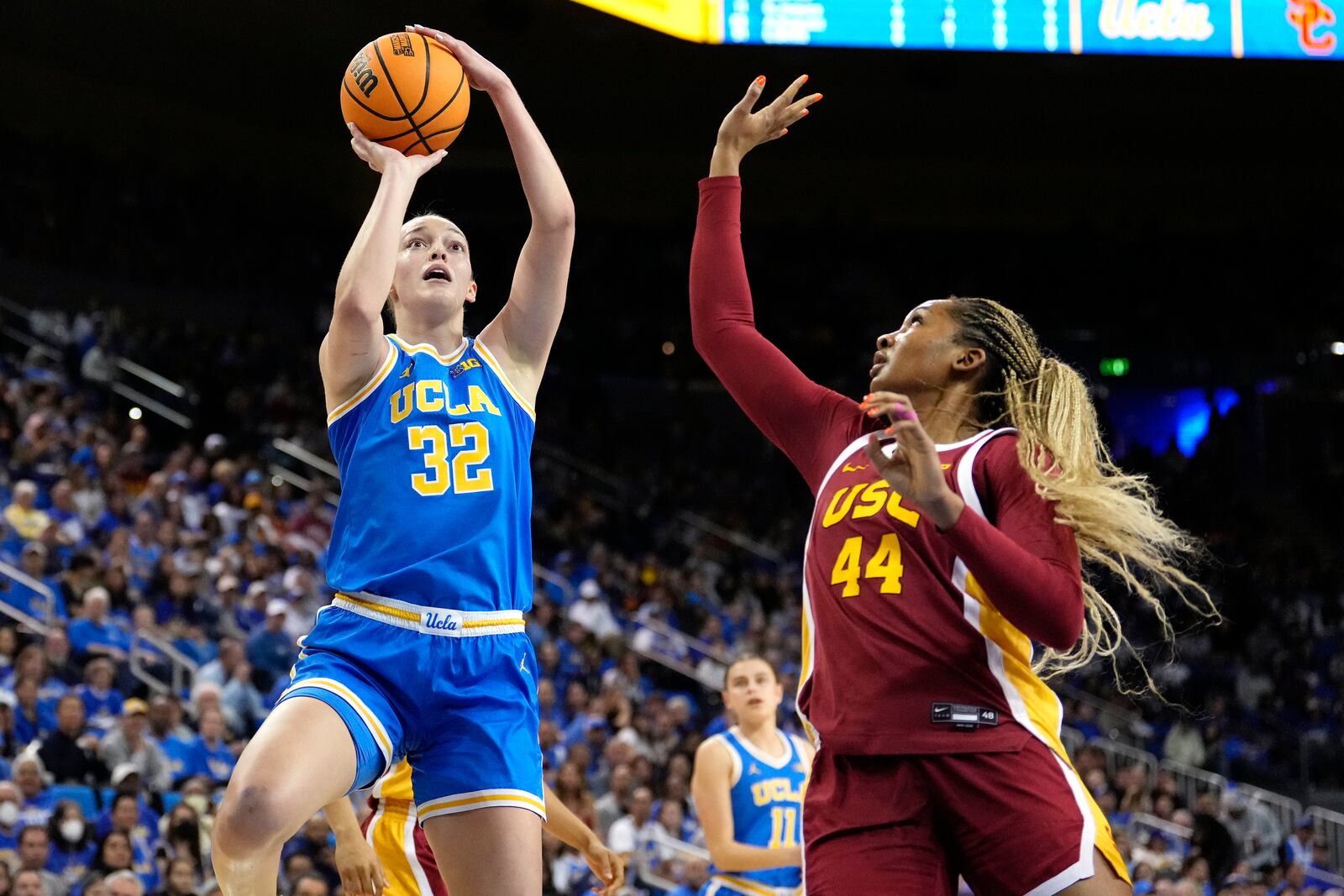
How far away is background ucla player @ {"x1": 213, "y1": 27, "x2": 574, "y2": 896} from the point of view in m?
3.42

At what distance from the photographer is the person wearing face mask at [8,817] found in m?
8.17

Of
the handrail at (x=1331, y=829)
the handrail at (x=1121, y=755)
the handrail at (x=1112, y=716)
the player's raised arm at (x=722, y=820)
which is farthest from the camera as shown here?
the handrail at (x=1112, y=716)

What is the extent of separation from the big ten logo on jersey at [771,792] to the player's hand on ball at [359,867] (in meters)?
2.82

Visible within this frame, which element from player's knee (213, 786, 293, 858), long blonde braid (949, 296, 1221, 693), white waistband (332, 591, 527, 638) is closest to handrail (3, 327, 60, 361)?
white waistband (332, 591, 527, 638)

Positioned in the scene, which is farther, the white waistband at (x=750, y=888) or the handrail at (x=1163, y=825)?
the handrail at (x=1163, y=825)

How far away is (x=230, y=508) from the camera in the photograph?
42.3 feet

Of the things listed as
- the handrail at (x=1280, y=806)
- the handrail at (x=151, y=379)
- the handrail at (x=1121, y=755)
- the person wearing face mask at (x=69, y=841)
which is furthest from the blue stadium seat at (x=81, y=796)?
the handrail at (x=1280, y=806)

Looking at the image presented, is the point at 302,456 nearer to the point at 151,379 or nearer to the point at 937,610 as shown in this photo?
the point at 151,379

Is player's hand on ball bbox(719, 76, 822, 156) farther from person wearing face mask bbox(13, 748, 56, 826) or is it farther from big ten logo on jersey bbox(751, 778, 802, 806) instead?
person wearing face mask bbox(13, 748, 56, 826)

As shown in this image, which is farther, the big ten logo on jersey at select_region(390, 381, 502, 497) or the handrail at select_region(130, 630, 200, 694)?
the handrail at select_region(130, 630, 200, 694)

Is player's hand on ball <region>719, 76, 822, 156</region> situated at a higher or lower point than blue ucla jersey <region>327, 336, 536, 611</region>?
higher

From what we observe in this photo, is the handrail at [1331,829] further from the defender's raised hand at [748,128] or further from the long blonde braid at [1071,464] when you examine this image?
the defender's raised hand at [748,128]

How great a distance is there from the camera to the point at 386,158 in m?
4.09

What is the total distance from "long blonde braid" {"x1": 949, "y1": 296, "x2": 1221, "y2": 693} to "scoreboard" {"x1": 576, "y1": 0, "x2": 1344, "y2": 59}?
9.98 meters
